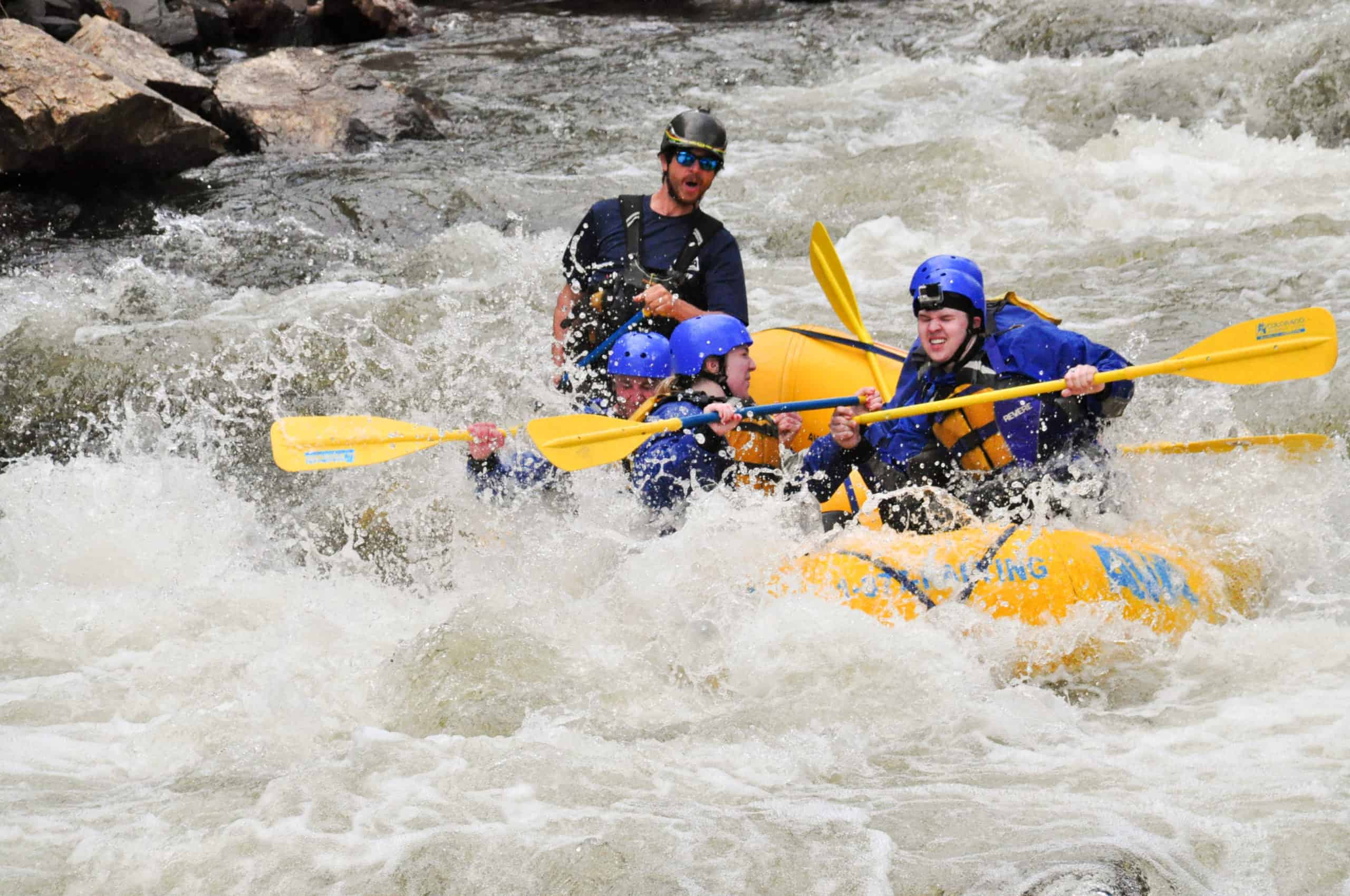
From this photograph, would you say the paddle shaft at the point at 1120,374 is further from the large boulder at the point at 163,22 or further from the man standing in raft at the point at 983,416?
the large boulder at the point at 163,22

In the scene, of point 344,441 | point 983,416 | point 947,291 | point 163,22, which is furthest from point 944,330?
point 163,22

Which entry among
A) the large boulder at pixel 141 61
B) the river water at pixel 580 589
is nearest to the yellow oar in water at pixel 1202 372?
the river water at pixel 580 589

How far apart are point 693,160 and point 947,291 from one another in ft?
4.42

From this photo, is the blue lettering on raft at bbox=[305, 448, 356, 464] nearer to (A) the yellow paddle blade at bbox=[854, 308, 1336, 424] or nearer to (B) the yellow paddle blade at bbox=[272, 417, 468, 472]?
(B) the yellow paddle blade at bbox=[272, 417, 468, 472]

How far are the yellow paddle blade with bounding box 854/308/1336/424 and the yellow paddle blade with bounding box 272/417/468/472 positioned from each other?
1.71 metres

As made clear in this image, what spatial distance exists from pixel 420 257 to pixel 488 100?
4.05 meters

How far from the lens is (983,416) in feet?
13.9

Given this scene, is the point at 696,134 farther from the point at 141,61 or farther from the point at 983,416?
the point at 141,61

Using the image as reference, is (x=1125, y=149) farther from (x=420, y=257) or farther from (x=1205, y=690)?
(x=1205, y=690)

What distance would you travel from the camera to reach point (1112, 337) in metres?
6.72

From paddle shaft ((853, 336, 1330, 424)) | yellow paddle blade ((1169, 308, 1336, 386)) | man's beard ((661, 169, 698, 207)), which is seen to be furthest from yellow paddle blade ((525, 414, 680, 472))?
yellow paddle blade ((1169, 308, 1336, 386))

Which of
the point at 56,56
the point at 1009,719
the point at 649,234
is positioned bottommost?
the point at 1009,719

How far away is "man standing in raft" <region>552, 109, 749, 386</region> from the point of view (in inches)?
199

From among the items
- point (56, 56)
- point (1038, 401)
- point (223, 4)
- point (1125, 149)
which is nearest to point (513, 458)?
point (1038, 401)
